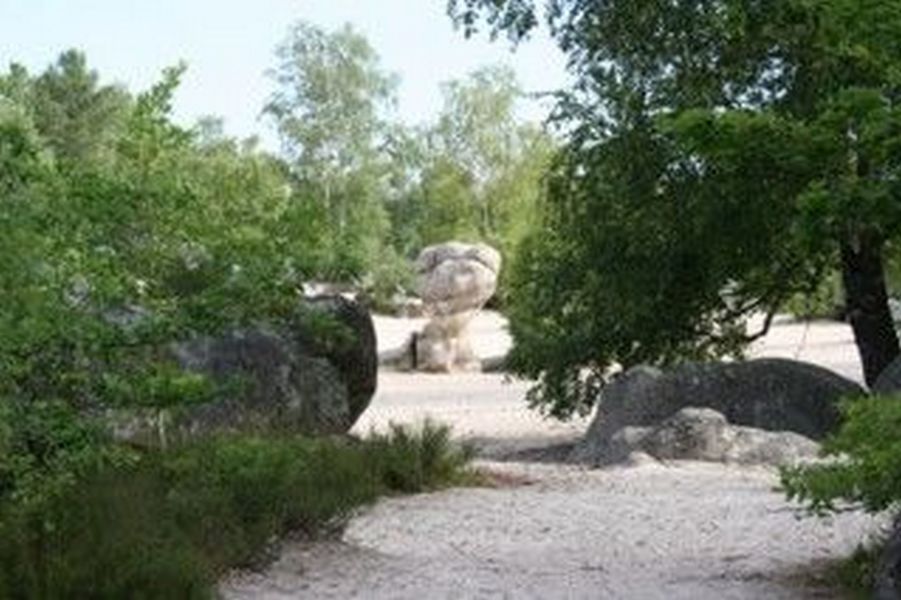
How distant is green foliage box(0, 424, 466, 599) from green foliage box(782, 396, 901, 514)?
2.88 metres

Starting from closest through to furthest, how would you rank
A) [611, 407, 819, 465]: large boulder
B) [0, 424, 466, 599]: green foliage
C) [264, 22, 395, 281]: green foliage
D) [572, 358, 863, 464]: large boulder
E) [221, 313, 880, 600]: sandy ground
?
1. [0, 424, 466, 599]: green foliage
2. [221, 313, 880, 600]: sandy ground
3. [611, 407, 819, 465]: large boulder
4. [572, 358, 863, 464]: large boulder
5. [264, 22, 395, 281]: green foliage

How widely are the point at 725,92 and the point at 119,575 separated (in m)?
10.1

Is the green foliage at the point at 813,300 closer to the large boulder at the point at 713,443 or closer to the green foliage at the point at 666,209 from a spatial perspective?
the green foliage at the point at 666,209

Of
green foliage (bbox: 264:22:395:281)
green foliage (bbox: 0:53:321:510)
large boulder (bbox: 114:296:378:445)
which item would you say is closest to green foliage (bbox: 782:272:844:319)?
large boulder (bbox: 114:296:378:445)

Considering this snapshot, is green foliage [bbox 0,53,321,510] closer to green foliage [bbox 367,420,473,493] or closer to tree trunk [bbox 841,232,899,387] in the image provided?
green foliage [bbox 367,420,473,493]

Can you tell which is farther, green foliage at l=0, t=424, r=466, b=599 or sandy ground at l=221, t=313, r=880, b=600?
sandy ground at l=221, t=313, r=880, b=600

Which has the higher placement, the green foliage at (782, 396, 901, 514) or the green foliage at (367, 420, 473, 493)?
the green foliage at (782, 396, 901, 514)

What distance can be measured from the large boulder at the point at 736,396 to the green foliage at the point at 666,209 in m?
0.69

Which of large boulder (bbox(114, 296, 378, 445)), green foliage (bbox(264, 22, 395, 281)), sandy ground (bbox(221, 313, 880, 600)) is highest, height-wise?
green foliage (bbox(264, 22, 395, 281))

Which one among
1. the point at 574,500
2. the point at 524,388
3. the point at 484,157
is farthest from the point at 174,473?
the point at 484,157

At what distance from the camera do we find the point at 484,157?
190 ft

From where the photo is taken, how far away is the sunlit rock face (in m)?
36.2

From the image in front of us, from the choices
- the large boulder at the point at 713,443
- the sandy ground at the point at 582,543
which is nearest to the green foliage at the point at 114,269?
the sandy ground at the point at 582,543

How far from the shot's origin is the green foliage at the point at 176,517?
22.2 feet
